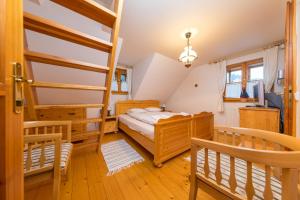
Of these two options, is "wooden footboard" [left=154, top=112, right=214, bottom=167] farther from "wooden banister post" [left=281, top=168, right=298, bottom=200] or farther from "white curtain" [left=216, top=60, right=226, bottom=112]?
"wooden banister post" [left=281, top=168, right=298, bottom=200]

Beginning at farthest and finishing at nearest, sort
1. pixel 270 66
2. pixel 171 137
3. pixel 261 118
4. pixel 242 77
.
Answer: pixel 242 77 < pixel 270 66 < pixel 261 118 < pixel 171 137

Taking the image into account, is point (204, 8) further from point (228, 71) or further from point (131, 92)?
point (131, 92)

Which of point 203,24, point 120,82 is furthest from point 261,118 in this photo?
point 120,82

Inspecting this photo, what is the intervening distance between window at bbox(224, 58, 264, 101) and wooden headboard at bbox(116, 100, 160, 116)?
253 cm

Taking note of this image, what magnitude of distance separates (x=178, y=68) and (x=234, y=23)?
2239 millimetres

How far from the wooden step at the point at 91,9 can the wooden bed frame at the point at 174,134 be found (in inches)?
60.1

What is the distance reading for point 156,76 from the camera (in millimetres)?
4176

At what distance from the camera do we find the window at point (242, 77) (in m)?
3.31

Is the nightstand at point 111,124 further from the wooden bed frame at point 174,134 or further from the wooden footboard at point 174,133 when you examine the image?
the wooden footboard at point 174,133

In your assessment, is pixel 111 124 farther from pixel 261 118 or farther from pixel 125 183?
pixel 261 118

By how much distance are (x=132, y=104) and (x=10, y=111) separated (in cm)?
389

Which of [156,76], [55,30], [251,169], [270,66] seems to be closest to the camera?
[251,169]

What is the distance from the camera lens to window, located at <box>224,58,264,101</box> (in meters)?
3.31

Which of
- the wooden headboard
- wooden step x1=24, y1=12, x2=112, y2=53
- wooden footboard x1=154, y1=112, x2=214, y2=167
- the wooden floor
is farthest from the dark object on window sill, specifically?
wooden step x1=24, y1=12, x2=112, y2=53
